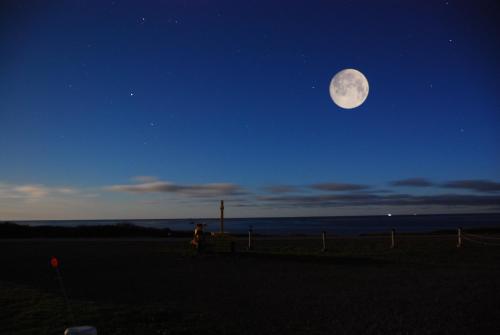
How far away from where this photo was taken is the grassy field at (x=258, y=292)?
9297 mm

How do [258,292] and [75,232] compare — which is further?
[75,232]

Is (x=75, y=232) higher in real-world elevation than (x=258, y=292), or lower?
higher

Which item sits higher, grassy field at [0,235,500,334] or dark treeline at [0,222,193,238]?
dark treeline at [0,222,193,238]

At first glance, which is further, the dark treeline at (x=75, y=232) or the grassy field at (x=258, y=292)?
the dark treeline at (x=75, y=232)

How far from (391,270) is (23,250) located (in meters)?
19.0

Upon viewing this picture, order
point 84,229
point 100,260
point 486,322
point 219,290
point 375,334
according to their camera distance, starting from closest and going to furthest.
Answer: point 375,334 < point 486,322 < point 219,290 < point 100,260 < point 84,229

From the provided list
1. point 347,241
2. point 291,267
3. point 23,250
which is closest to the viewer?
point 291,267

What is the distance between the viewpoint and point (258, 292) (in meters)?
13.0

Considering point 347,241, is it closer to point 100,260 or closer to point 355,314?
A: point 100,260

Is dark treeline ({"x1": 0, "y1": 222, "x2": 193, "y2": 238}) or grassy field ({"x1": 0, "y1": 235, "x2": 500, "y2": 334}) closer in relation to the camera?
grassy field ({"x1": 0, "y1": 235, "x2": 500, "y2": 334})

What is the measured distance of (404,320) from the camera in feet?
31.8

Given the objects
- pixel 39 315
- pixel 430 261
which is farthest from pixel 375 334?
pixel 430 261

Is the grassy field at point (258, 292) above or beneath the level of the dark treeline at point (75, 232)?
beneath

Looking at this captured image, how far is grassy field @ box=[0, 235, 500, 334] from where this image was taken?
9297mm
